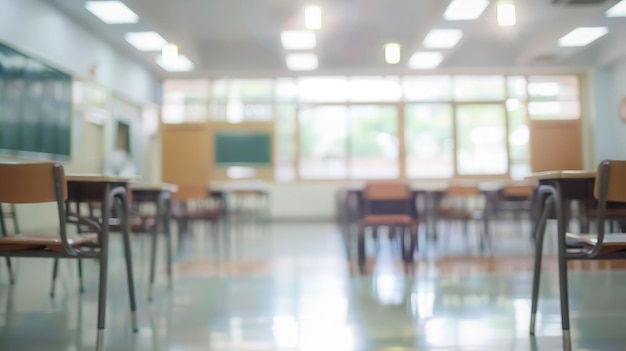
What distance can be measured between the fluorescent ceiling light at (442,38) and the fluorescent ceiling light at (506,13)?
2.17 metres

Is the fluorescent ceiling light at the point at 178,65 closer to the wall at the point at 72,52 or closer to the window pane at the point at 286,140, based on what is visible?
the wall at the point at 72,52

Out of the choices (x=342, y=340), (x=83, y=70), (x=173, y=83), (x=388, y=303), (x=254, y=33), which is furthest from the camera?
(x=173, y=83)

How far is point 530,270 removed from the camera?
3463 mm

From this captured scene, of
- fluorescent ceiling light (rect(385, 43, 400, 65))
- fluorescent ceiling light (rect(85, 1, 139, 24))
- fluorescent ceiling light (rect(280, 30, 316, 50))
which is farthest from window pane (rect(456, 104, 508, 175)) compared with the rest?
fluorescent ceiling light (rect(85, 1, 139, 24))

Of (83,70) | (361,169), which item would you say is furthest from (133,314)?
(361,169)

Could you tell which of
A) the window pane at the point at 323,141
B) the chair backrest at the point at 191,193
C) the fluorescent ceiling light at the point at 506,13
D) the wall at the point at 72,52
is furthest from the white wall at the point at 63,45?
the fluorescent ceiling light at the point at 506,13

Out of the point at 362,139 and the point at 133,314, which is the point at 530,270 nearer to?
the point at 133,314

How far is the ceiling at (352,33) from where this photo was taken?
3826 millimetres

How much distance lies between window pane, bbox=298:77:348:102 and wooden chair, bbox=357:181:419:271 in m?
5.71

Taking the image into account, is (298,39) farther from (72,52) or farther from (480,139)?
(480,139)

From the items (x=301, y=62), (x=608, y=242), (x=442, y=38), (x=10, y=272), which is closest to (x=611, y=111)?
(x=608, y=242)

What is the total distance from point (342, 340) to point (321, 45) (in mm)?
6577

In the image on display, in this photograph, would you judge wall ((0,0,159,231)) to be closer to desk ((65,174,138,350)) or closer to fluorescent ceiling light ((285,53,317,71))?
desk ((65,174,138,350))

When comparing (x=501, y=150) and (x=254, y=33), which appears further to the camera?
(x=501, y=150)
